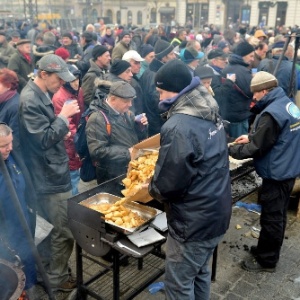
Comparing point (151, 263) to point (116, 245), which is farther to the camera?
point (151, 263)

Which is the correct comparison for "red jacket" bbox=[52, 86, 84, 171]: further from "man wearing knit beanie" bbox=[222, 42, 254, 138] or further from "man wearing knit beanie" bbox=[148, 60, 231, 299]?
"man wearing knit beanie" bbox=[222, 42, 254, 138]

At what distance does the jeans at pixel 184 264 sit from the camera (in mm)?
3041

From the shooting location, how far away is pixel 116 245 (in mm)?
3162

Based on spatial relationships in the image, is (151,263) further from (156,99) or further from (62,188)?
(156,99)

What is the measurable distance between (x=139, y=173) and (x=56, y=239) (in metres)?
1.14

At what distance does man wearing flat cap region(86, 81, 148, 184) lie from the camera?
13.7ft

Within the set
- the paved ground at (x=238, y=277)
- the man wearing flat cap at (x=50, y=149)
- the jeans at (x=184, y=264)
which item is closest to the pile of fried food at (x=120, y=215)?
the jeans at (x=184, y=264)

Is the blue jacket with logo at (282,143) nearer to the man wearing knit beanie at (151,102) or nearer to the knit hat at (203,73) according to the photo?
the knit hat at (203,73)

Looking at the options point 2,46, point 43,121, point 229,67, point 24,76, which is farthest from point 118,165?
point 2,46

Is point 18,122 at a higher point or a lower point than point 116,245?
higher

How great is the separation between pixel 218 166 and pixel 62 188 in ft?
5.39

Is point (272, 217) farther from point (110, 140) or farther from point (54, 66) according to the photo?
point (54, 66)

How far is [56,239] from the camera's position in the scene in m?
3.96

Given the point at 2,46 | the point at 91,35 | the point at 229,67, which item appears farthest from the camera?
the point at 91,35
